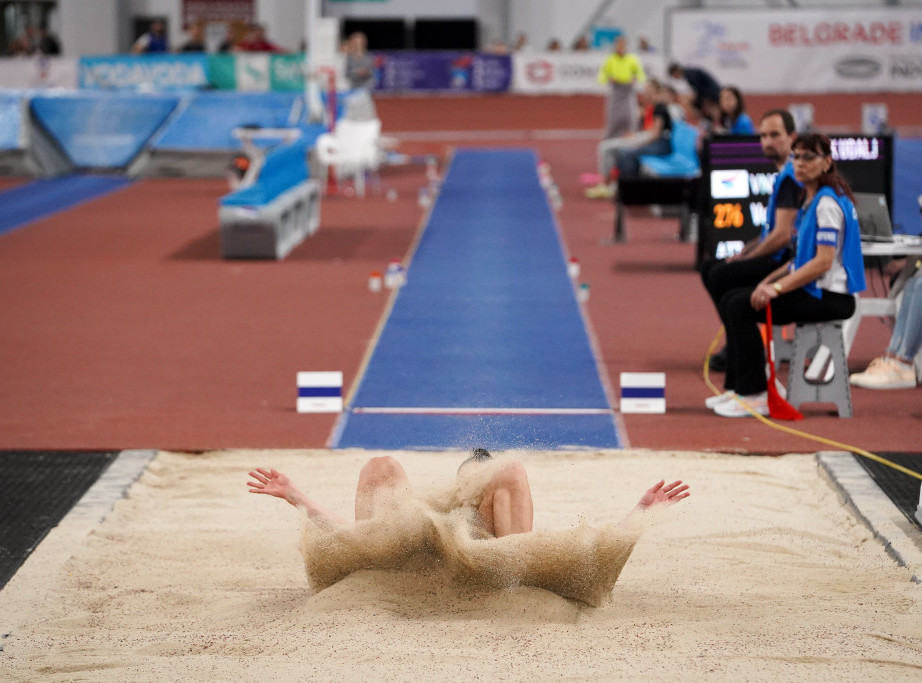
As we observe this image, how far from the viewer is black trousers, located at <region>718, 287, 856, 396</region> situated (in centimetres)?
813

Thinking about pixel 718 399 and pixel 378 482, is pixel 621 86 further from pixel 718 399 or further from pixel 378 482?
pixel 378 482

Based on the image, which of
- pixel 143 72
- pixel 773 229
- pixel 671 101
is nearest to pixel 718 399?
pixel 773 229

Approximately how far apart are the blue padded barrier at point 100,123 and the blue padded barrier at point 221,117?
399 mm

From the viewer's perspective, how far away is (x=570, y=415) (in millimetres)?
8422

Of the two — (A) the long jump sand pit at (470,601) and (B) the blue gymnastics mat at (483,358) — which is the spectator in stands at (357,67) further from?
(A) the long jump sand pit at (470,601)

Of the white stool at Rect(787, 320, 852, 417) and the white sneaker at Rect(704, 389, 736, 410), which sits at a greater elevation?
the white stool at Rect(787, 320, 852, 417)

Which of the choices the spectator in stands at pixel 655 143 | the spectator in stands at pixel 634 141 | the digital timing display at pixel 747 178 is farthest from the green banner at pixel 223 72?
the digital timing display at pixel 747 178

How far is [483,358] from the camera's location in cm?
1012

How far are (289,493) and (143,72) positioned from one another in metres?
27.3

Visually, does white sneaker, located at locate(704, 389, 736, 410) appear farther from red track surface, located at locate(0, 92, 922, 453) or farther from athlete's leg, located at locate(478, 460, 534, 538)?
athlete's leg, located at locate(478, 460, 534, 538)

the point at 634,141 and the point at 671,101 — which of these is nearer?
the point at 634,141

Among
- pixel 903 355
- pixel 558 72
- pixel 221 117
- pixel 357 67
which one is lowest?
pixel 903 355

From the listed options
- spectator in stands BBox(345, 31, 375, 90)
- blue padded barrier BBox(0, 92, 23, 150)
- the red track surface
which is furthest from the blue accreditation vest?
blue padded barrier BBox(0, 92, 23, 150)

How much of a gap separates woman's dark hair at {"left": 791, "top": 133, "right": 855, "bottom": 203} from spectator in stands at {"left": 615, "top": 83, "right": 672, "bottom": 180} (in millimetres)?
Answer: 11338
